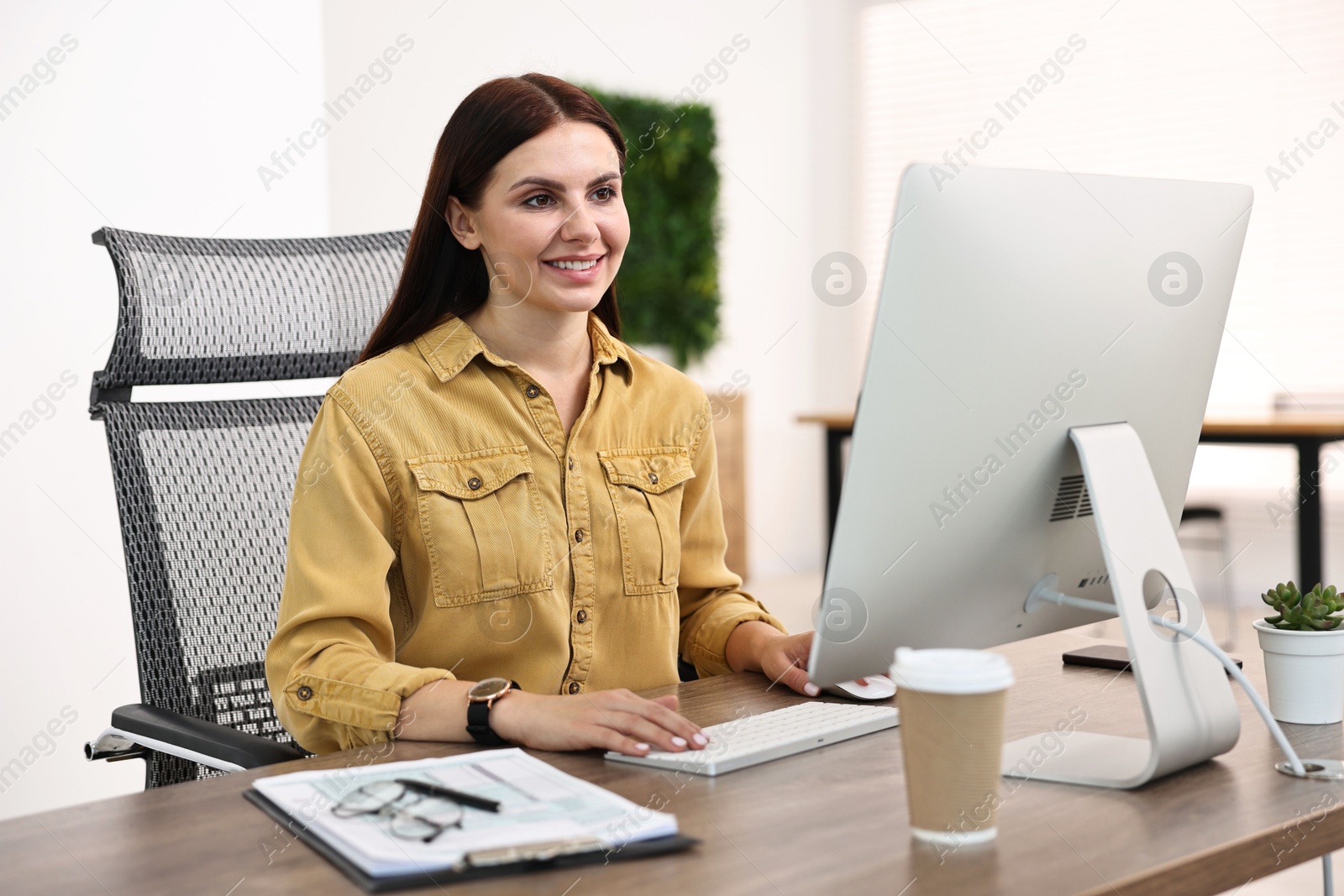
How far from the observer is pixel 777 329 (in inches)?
245

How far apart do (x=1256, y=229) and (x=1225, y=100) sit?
1.80 feet

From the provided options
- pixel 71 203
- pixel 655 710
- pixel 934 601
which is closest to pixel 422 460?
pixel 655 710

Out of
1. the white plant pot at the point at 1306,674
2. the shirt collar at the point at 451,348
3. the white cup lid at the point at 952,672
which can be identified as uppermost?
the shirt collar at the point at 451,348

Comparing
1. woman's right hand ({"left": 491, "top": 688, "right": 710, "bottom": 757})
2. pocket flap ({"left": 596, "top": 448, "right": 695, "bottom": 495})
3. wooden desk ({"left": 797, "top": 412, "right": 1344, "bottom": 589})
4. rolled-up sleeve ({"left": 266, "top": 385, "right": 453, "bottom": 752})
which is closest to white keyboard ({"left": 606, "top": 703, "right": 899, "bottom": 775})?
woman's right hand ({"left": 491, "top": 688, "right": 710, "bottom": 757})

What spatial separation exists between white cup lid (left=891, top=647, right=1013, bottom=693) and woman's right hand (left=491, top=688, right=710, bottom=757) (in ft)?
0.92

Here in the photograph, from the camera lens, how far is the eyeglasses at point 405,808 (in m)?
0.83

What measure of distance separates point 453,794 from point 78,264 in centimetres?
182

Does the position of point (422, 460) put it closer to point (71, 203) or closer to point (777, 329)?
point (71, 203)

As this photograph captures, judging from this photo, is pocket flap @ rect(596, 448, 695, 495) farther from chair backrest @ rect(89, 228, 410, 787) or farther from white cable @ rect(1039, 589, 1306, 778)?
white cable @ rect(1039, 589, 1306, 778)

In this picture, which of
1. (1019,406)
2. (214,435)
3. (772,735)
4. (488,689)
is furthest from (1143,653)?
(214,435)

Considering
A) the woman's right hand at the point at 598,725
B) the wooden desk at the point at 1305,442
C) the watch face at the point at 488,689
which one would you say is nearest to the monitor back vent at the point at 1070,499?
the woman's right hand at the point at 598,725

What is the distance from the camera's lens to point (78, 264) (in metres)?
2.35

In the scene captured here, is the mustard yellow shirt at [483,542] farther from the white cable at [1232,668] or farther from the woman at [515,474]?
the white cable at [1232,668]

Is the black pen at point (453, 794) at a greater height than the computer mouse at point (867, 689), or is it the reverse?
the black pen at point (453, 794)
